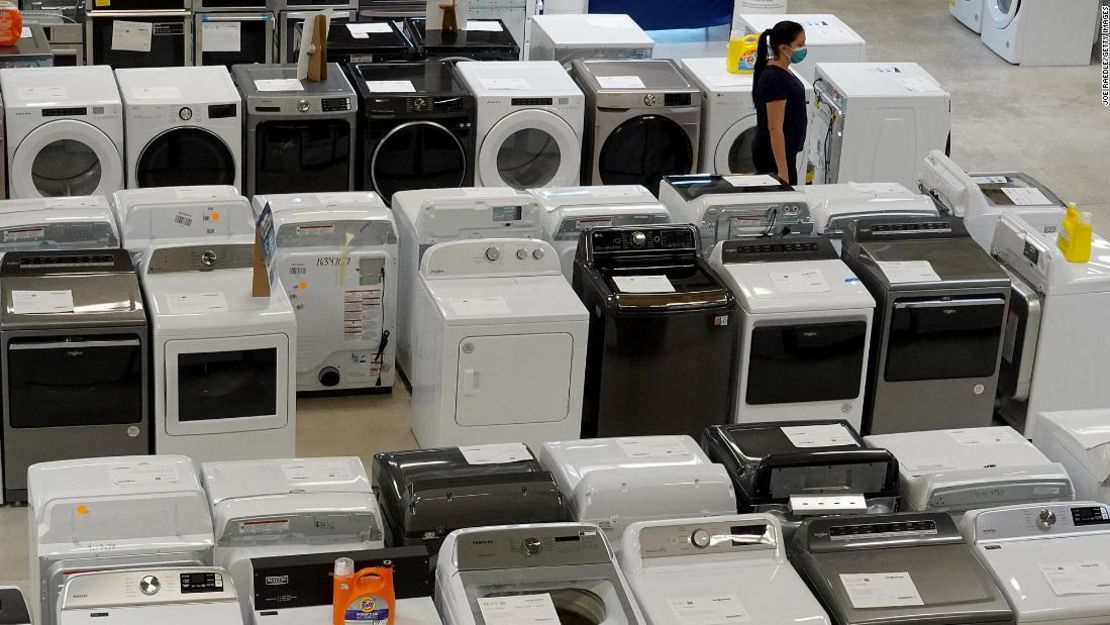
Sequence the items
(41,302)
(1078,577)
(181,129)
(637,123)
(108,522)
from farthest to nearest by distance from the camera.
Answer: (637,123) → (181,129) → (41,302) → (1078,577) → (108,522)

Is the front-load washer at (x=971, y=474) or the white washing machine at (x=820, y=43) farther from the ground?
the white washing machine at (x=820, y=43)

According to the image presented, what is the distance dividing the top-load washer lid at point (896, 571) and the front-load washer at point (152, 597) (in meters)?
1.80

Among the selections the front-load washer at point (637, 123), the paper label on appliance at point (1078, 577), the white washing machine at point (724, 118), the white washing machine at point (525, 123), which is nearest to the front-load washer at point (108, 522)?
the paper label on appliance at point (1078, 577)

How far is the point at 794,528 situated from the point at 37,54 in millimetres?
5752

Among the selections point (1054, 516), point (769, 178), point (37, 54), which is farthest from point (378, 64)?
point (1054, 516)

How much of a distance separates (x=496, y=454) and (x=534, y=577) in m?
0.85

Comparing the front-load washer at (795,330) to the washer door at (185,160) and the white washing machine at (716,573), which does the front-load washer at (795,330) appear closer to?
the white washing machine at (716,573)

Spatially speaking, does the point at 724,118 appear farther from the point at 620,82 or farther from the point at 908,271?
the point at 908,271

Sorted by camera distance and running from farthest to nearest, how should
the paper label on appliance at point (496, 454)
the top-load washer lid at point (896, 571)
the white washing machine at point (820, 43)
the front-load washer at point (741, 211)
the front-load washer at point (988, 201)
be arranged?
1. the white washing machine at point (820, 43)
2. the front-load washer at point (988, 201)
3. the front-load washer at point (741, 211)
4. the paper label on appliance at point (496, 454)
5. the top-load washer lid at point (896, 571)

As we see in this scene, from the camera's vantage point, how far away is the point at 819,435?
605 centimetres

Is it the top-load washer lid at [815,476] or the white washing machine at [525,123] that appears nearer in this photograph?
the top-load washer lid at [815,476]

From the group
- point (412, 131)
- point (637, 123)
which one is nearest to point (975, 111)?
point (637, 123)

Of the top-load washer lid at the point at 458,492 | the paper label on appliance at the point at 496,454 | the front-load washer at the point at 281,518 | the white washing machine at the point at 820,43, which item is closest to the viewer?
the front-load washer at the point at 281,518

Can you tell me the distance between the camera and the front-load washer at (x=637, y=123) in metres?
9.55
